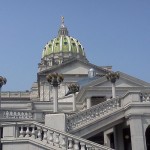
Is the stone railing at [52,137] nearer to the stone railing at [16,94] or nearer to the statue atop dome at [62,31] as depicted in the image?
the stone railing at [16,94]

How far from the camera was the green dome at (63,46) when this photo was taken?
12488 centimetres

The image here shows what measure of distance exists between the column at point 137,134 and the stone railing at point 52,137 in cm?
486

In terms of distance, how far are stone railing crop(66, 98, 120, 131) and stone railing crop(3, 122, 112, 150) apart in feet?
10.5

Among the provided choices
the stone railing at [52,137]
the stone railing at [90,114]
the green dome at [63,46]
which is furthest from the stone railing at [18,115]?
the green dome at [63,46]

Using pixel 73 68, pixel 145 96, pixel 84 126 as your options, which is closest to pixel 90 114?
pixel 84 126

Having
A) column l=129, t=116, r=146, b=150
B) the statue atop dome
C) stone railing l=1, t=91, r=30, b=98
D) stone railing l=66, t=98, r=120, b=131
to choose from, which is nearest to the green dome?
the statue atop dome

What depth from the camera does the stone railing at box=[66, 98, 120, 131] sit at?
20.6m

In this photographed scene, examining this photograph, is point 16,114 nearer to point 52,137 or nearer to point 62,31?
point 52,137

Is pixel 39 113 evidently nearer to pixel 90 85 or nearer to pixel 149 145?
pixel 149 145

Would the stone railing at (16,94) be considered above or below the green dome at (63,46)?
below

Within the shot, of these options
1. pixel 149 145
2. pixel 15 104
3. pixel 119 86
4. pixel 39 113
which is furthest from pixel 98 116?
pixel 119 86

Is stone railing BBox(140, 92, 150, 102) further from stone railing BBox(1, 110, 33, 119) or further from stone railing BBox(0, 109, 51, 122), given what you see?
stone railing BBox(1, 110, 33, 119)

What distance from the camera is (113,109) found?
72.9ft

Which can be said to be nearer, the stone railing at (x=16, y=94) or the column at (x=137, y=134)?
the column at (x=137, y=134)
